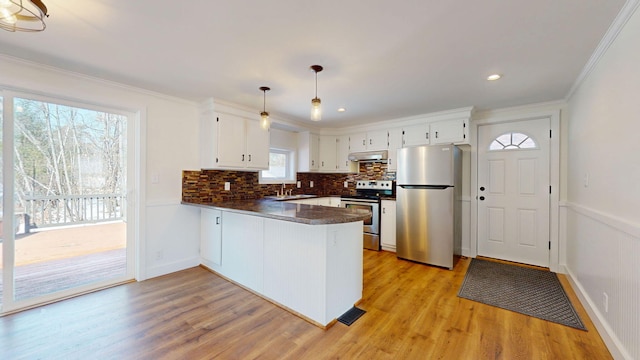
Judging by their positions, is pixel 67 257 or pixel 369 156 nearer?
pixel 67 257

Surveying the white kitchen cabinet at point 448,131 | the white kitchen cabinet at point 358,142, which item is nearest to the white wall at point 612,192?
the white kitchen cabinet at point 448,131

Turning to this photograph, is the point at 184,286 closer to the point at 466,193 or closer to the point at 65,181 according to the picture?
the point at 65,181

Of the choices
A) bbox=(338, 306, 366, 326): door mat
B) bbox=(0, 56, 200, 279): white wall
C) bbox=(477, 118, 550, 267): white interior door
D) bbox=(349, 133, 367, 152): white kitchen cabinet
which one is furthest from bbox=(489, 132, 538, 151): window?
bbox=(0, 56, 200, 279): white wall

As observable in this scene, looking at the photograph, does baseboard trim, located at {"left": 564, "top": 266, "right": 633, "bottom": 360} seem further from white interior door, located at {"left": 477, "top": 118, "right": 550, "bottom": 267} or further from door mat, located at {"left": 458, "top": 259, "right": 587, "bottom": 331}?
white interior door, located at {"left": 477, "top": 118, "right": 550, "bottom": 267}

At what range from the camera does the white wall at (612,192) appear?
1.50 meters

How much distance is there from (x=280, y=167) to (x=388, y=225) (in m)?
2.26

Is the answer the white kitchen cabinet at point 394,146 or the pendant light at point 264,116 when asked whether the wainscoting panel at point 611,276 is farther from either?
the pendant light at point 264,116

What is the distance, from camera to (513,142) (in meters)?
3.70

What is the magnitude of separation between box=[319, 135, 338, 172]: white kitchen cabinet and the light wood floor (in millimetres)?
2786

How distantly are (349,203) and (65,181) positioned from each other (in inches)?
147

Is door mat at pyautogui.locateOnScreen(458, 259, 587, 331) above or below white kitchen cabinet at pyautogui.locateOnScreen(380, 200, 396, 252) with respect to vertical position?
below

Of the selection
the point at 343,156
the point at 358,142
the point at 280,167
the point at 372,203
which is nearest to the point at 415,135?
the point at 358,142

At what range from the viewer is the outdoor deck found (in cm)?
243

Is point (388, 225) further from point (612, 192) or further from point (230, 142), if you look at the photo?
point (230, 142)
